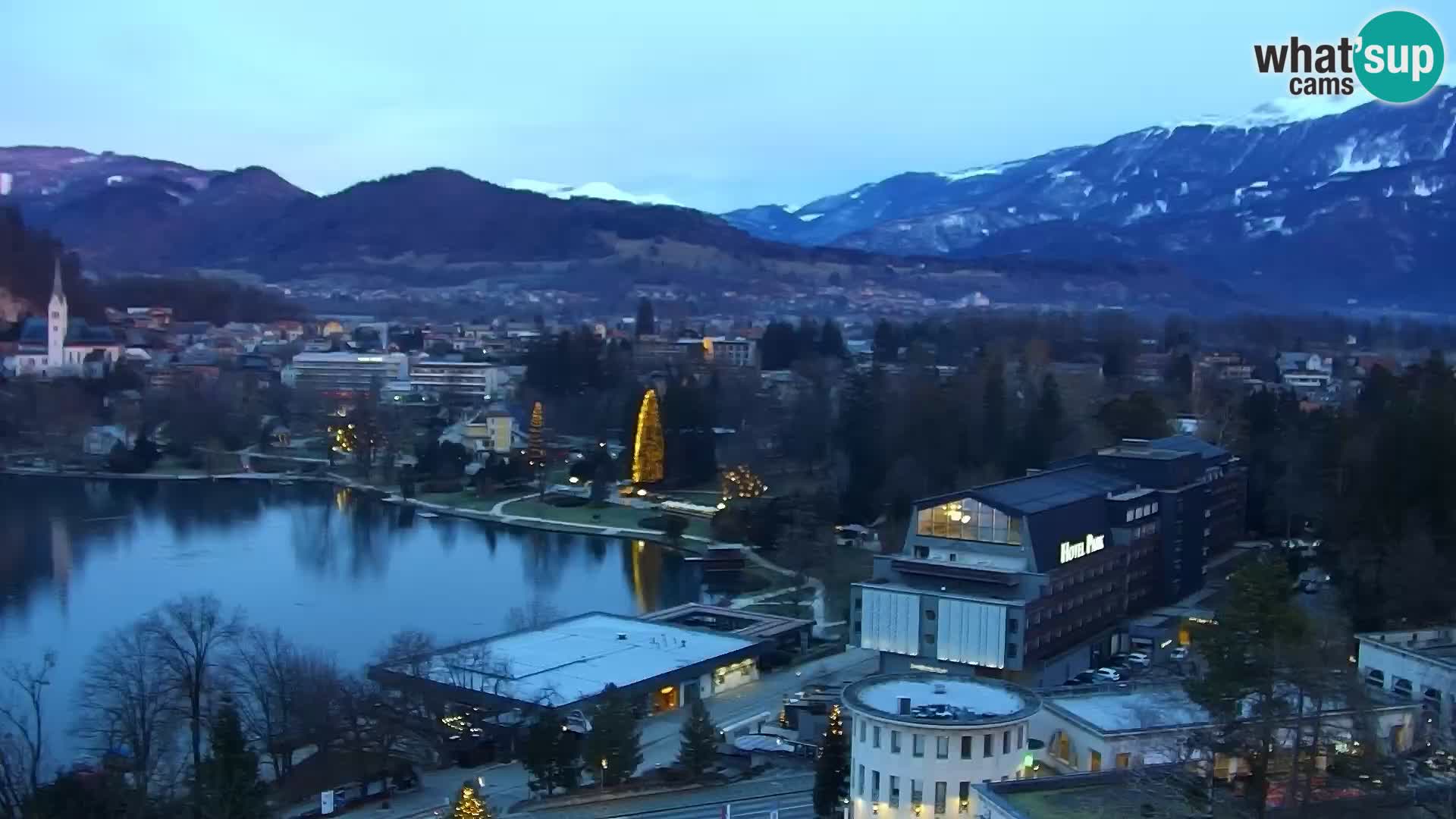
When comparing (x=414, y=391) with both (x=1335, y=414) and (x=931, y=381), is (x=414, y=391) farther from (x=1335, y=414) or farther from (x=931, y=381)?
(x=1335, y=414)

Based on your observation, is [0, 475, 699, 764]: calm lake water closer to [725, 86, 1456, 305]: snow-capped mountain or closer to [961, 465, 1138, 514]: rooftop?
[961, 465, 1138, 514]: rooftop

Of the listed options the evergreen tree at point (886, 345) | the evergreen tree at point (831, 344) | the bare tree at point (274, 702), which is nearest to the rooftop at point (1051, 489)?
the bare tree at point (274, 702)

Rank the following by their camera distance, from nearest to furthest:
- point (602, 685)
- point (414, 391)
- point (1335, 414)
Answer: point (602, 685) → point (1335, 414) → point (414, 391)

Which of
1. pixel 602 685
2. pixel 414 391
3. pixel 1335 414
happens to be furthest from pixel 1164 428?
pixel 414 391

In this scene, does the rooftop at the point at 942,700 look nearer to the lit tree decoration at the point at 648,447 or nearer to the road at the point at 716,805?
the road at the point at 716,805

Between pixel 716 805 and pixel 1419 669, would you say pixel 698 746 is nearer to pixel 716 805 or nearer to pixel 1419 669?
pixel 716 805

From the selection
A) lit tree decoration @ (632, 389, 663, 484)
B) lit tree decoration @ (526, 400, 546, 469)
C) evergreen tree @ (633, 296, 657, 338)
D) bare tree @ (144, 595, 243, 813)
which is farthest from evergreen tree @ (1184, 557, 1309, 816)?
evergreen tree @ (633, 296, 657, 338)
